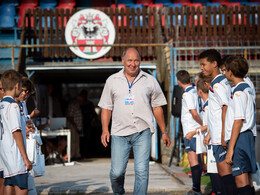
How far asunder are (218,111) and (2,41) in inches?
389

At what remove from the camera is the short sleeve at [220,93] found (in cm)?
524

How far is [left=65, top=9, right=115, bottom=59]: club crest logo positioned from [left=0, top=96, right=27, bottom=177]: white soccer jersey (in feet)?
26.0

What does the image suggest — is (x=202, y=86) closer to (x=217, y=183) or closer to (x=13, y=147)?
(x=217, y=183)

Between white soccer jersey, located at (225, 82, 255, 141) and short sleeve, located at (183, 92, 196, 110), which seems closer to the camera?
white soccer jersey, located at (225, 82, 255, 141)

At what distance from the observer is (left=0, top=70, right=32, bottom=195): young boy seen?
482 centimetres

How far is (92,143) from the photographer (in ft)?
58.7

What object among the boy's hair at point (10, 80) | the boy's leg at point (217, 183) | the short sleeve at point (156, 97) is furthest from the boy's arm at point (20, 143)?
the boy's leg at point (217, 183)

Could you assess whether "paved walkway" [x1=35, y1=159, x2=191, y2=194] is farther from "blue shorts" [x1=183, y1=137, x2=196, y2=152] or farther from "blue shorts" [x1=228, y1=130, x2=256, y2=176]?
"blue shorts" [x1=228, y1=130, x2=256, y2=176]

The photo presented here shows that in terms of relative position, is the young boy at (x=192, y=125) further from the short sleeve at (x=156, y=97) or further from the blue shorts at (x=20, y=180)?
the blue shorts at (x=20, y=180)

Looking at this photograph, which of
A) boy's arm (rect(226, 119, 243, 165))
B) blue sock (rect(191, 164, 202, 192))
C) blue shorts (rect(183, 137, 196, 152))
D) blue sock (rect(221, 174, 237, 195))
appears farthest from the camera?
blue shorts (rect(183, 137, 196, 152))

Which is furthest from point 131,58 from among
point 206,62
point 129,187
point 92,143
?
point 92,143

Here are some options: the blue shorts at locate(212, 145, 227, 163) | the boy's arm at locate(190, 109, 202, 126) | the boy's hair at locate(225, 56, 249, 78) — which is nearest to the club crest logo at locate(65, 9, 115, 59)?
the boy's arm at locate(190, 109, 202, 126)

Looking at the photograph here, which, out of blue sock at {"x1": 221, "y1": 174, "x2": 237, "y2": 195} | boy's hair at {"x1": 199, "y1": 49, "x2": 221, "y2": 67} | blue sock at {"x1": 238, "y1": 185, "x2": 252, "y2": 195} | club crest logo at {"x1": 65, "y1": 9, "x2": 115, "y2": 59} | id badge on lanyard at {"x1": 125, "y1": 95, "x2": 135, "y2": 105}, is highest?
club crest logo at {"x1": 65, "y1": 9, "x2": 115, "y2": 59}

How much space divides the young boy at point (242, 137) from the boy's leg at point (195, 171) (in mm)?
2093
